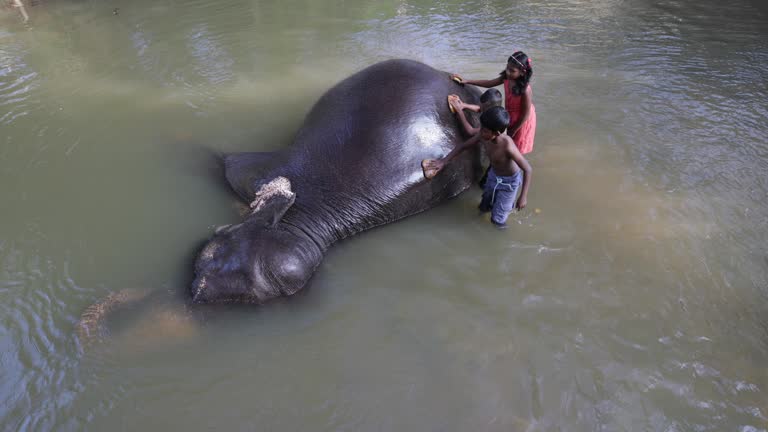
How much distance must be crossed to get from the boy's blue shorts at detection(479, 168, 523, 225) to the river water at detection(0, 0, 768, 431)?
0.17 metres

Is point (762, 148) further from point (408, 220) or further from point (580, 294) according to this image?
point (408, 220)

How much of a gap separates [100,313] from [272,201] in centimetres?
154

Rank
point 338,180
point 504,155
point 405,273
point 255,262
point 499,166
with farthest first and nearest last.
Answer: point 338,180, point 499,166, point 504,155, point 405,273, point 255,262

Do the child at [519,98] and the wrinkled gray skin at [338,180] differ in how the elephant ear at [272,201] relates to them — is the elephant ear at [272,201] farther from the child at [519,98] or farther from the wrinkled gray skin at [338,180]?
the child at [519,98]

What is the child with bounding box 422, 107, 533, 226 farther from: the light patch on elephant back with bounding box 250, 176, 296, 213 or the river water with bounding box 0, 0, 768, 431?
the light patch on elephant back with bounding box 250, 176, 296, 213

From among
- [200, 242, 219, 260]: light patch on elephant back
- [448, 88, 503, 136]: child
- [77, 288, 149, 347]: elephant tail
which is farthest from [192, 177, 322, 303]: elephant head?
[448, 88, 503, 136]: child

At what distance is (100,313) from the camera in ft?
10.8

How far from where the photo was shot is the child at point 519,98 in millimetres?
3877

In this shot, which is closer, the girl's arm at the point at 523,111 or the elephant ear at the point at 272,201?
the elephant ear at the point at 272,201

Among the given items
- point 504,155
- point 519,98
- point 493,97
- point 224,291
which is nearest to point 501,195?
point 504,155

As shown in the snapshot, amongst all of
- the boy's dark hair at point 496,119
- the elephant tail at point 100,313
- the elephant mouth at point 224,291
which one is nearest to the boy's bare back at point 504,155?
the boy's dark hair at point 496,119

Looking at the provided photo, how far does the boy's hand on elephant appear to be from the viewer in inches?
166

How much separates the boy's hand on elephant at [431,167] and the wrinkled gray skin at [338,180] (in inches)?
2.1

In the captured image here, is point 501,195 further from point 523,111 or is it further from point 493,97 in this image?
point 493,97
